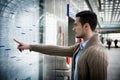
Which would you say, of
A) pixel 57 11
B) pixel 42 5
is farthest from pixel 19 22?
pixel 57 11

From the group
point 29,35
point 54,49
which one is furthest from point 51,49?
point 29,35

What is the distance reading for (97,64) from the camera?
206 cm

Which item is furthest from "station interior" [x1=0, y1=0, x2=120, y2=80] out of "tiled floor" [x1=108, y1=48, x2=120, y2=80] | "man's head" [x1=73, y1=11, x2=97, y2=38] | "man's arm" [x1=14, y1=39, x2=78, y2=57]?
"tiled floor" [x1=108, y1=48, x2=120, y2=80]

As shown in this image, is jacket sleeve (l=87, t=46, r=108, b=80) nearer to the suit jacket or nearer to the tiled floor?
the suit jacket

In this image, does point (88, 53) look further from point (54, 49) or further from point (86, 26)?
point (54, 49)

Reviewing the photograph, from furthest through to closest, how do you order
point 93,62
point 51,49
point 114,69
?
1. point 114,69
2. point 51,49
3. point 93,62

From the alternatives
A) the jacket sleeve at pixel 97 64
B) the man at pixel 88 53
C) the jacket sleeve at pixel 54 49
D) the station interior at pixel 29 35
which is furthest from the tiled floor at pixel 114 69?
the jacket sleeve at pixel 97 64

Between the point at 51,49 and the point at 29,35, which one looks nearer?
the point at 51,49

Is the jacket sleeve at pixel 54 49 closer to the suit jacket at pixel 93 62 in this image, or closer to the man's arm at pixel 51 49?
the man's arm at pixel 51 49

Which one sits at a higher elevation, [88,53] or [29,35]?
[29,35]

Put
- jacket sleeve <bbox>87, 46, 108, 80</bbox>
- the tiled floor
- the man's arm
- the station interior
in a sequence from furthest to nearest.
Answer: the tiled floor → the man's arm → the station interior → jacket sleeve <bbox>87, 46, 108, 80</bbox>

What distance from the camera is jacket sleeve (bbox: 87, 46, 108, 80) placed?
2.06 m

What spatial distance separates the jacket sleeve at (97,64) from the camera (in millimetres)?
2059

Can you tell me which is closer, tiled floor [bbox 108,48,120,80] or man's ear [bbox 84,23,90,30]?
man's ear [bbox 84,23,90,30]
